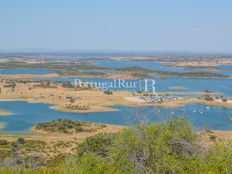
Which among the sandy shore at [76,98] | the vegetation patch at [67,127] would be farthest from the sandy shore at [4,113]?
the vegetation patch at [67,127]

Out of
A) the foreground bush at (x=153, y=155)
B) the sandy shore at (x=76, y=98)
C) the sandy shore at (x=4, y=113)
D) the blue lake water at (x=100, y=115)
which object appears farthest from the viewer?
the sandy shore at (x=76, y=98)

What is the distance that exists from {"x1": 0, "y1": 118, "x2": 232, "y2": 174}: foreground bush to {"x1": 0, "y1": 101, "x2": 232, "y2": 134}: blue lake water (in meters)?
32.6

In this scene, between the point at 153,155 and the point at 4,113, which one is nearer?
the point at 153,155

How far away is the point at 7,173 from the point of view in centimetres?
1731

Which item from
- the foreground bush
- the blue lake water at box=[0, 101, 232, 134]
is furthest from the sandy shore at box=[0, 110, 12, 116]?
the foreground bush

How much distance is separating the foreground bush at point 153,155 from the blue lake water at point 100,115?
32625mm

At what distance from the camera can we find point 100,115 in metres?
64.4

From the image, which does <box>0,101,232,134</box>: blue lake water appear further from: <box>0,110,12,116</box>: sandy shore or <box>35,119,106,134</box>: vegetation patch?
<box>35,119,106,134</box>: vegetation patch

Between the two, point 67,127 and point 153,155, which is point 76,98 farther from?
point 153,155

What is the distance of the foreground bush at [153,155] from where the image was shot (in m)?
17.1

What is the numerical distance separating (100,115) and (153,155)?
1814 inches

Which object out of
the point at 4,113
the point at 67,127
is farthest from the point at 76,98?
the point at 67,127

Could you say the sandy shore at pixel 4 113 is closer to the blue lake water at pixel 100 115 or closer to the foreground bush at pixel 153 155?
the blue lake water at pixel 100 115

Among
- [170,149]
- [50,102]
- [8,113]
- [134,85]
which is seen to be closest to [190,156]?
[170,149]
